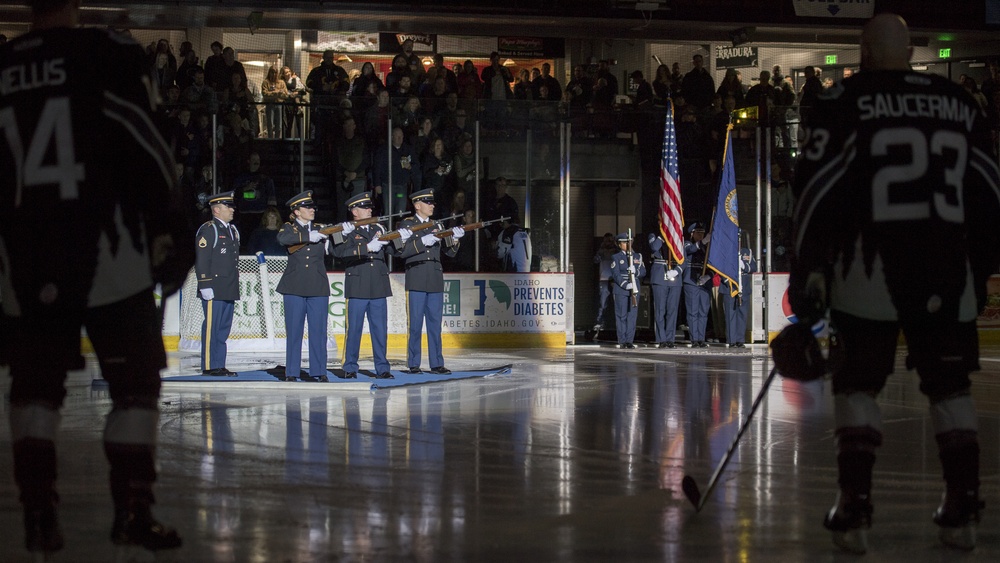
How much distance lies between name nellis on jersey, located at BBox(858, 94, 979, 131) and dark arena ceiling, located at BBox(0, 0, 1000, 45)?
61.9 feet

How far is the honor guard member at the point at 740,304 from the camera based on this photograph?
64.2ft

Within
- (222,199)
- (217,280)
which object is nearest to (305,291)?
(217,280)

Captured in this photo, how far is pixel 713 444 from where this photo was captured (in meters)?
7.53

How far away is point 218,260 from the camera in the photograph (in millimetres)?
12812

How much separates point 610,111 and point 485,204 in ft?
10.9

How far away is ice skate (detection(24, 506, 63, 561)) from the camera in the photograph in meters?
3.84

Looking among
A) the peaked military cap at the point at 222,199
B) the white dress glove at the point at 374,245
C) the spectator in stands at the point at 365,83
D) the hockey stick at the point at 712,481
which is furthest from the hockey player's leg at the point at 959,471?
the spectator in stands at the point at 365,83

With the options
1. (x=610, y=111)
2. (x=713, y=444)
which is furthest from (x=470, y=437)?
(x=610, y=111)

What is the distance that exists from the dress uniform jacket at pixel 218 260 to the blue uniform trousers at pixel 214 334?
0.40 feet

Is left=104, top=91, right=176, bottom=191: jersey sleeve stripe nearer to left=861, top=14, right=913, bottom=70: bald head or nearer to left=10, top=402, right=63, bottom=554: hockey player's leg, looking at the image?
left=10, top=402, right=63, bottom=554: hockey player's leg

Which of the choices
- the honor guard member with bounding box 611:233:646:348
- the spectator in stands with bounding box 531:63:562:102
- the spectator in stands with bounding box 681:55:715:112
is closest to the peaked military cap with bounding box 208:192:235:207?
the honor guard member with bounding box 611:233:646:348

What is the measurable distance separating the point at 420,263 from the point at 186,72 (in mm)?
8118

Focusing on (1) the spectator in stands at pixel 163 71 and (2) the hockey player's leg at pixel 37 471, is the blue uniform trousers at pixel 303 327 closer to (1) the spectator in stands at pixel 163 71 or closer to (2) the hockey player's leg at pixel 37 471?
(2) the hockey player's leg at pixel 37 471

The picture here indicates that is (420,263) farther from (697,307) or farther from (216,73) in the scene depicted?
(216,73)
